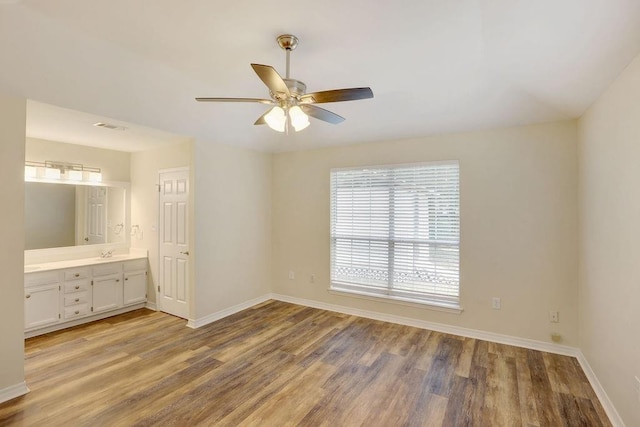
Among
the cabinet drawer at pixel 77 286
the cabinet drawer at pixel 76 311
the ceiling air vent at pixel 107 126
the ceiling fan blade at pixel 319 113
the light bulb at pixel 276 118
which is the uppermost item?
the ceiling air vent at pixel 107 126

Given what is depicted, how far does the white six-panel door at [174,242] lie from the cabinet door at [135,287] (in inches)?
13.6

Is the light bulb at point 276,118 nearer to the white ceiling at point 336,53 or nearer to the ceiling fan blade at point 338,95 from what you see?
the ceiling fan blade at point 338,95

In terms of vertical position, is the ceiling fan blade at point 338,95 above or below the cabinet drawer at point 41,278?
above

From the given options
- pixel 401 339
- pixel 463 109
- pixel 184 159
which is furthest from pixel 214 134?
pixel 401 339

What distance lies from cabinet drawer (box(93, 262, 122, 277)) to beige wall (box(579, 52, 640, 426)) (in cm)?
541

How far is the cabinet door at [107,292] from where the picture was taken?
4141 mm

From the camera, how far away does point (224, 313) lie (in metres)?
4.34

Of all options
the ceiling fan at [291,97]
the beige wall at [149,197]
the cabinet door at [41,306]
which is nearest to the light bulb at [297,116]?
the ceiling fan at [291,97]

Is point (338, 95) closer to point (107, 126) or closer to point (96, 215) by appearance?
point (107, 126)

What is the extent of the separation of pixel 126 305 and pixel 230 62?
3.80 meters

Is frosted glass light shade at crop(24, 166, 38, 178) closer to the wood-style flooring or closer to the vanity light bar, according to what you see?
the vanity light bar

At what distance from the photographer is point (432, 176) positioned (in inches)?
154

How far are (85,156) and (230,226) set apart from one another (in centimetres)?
230

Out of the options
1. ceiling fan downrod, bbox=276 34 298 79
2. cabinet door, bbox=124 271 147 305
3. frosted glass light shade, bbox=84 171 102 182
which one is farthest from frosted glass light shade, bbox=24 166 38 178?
ceiling fan downrod, bbox=276 34 298 79
